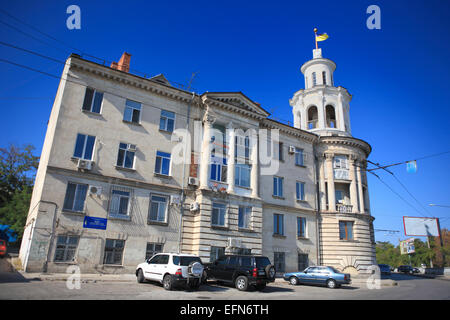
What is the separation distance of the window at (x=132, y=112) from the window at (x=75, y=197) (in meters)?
6.12

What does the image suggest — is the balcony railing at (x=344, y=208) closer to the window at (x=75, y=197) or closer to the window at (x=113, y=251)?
the window at (x=113, y=251)

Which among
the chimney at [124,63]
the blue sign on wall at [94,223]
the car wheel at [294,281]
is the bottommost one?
the car wheel at [294,281]

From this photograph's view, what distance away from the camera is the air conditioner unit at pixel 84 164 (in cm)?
1964

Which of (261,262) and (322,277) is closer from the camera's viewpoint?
(261,262)

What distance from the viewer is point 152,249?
21.3m

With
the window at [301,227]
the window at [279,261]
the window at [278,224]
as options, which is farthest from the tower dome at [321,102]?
the window at [279,261]

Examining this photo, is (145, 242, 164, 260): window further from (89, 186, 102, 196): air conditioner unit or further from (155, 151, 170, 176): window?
(155, 151, 170, 176): window

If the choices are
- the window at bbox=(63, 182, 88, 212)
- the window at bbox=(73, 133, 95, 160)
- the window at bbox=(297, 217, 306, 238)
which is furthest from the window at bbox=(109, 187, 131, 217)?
the window at bbox=(297, 217, 306, 238)

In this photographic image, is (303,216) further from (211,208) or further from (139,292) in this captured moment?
(139,292)

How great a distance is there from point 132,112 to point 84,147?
4.54 meters

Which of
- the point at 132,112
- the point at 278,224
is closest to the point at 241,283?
the point at 278,224

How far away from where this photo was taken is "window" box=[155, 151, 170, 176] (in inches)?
910

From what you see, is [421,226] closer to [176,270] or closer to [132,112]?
[176,270]

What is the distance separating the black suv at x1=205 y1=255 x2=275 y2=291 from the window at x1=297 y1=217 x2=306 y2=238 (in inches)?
511
